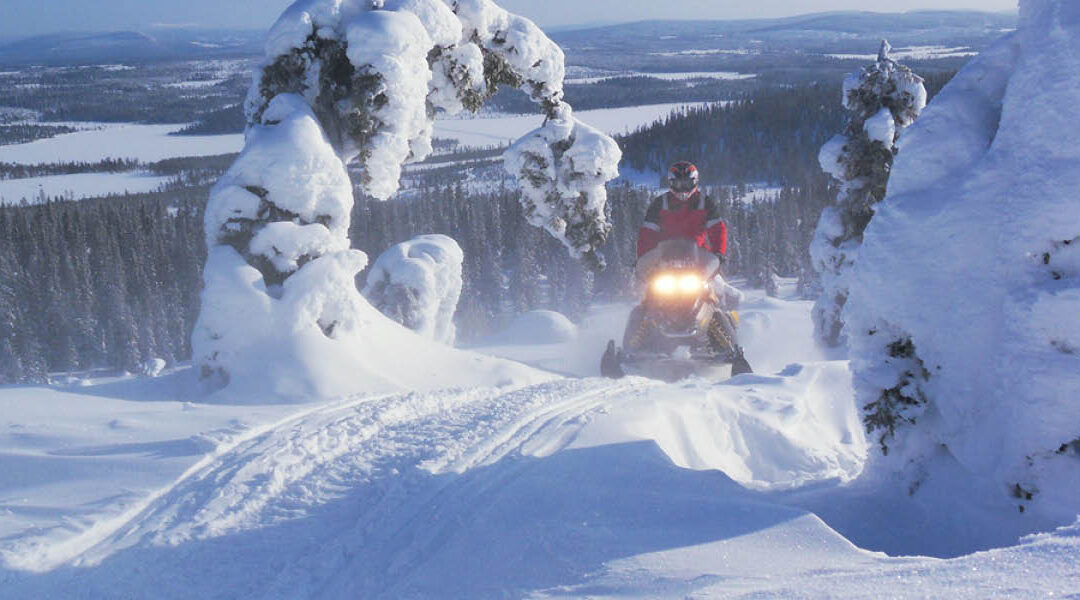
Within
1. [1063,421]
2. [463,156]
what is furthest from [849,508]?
[463,156]

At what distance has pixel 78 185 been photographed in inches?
3809

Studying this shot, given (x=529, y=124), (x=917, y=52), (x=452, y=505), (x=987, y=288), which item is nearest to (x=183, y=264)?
(x=452, y=505)

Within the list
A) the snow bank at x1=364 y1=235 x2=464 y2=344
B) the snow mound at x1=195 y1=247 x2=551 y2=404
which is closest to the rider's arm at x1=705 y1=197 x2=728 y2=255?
the snow mound at x1=195 y1=247 x2=551 y2=404

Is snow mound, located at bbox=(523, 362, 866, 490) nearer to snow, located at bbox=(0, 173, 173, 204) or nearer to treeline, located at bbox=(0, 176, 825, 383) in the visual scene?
treeline, located at bbox=(0, 176, 825, 383)

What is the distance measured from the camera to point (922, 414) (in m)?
4.59

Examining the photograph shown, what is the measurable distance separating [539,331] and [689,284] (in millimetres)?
16903

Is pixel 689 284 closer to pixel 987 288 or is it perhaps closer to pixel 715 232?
pixel 715 232

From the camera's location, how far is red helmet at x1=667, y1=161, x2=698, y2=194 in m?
9.91

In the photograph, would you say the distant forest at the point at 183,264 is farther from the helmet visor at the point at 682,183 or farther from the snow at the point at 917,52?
the snow at the point at 917,52

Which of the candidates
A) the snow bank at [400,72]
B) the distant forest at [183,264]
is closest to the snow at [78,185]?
the distant forest at [183,264]

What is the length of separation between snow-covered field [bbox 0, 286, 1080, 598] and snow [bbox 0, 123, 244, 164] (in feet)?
382

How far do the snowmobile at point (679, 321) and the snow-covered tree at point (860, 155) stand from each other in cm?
619

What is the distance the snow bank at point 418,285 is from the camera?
18.7m

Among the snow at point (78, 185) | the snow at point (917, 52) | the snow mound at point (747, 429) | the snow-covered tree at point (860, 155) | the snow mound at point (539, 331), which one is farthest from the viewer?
the snow at point (917, 52)
